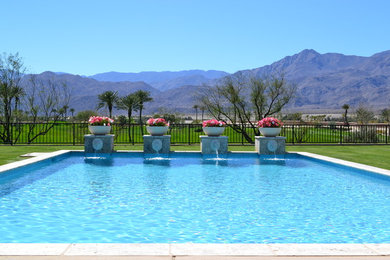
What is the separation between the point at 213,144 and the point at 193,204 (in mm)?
7171

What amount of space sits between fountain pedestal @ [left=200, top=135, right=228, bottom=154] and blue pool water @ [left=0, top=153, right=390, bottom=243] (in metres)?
2.23

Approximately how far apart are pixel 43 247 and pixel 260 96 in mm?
21362

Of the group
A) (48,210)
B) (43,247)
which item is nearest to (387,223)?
(43,247)

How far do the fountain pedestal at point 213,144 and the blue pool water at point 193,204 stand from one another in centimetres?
223

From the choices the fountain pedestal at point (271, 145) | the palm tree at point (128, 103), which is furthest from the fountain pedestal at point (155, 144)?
the palm tree at point (128, 103)

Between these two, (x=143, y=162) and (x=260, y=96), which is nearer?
(x=143, y=162)

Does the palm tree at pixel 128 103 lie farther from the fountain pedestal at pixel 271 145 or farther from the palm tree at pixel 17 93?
the fountain pedestal at pixel 271 145

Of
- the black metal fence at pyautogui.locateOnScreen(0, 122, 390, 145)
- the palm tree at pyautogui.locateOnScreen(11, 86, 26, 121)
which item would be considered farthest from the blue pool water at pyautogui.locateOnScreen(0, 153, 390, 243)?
the palm tree at pyautogui.locateOnScreen(11, 86, 26, 121)

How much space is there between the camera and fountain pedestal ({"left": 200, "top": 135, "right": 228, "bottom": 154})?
14.0 m

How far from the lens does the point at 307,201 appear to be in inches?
287

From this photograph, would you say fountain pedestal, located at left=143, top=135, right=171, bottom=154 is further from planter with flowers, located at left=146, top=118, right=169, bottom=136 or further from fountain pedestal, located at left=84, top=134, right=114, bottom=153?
fountain pedestal, located at left=84, top=134, right=114, bottom=153

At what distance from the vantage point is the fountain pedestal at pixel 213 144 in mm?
14031

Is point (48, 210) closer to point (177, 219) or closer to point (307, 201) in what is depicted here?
point (177, 219)

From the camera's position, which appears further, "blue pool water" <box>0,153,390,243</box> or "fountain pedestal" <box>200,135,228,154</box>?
"fountain pedestal" <box>200,135,228,154</box>
